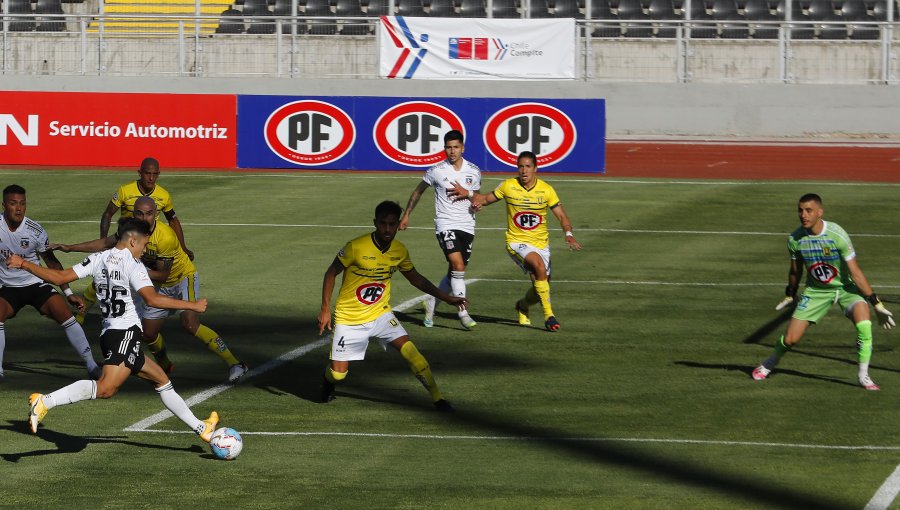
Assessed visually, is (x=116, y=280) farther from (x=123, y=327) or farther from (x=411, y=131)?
(x=411, y=131)

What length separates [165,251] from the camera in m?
13.6

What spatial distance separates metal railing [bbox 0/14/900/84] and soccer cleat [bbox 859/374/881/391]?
25399mm

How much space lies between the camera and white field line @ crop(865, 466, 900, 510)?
970 centimetres

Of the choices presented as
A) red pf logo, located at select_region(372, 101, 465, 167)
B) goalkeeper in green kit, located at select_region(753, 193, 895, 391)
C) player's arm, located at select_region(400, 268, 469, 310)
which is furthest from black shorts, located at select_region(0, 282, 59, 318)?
red pf logo, located at select_region(372, 101, 465, 167)

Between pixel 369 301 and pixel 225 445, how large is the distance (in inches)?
97.9

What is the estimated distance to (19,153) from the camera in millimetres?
32375

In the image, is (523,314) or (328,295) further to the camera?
(523,314)

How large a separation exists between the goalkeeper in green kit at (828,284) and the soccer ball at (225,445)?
19.7 ft

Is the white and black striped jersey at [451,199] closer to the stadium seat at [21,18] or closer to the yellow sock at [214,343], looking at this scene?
the yellow sock at [214,343]

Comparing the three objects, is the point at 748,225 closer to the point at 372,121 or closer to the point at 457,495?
the point at 372,121

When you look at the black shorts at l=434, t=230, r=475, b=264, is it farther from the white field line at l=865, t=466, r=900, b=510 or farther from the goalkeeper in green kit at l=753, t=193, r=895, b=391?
the white field line at l=865, t=466, r=900, b=510

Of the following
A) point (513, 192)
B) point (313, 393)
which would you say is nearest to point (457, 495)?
point (313, 393)

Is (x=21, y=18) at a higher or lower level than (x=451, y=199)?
higher

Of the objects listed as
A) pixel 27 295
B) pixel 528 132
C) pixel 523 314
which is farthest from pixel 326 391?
pixel 528 132
